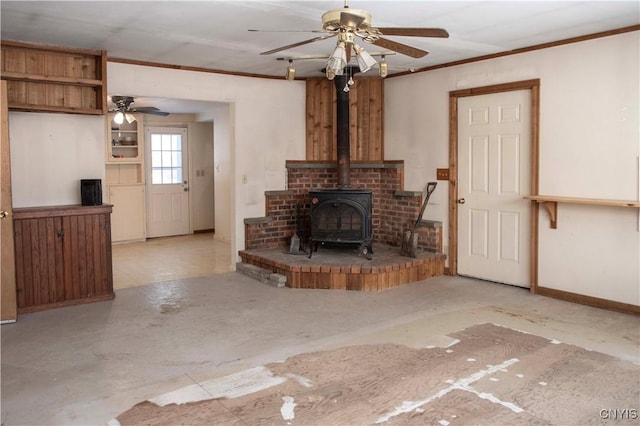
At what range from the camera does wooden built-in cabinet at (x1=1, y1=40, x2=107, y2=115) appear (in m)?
4.78

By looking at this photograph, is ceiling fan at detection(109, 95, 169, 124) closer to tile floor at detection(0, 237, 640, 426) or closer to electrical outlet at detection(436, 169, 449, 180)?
tile floor at detection(0, 237, 640, 426)

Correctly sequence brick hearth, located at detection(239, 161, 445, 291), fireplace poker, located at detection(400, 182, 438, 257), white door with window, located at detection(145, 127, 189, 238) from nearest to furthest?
brick hearth, located at detection(239, 161, 445, 291)
fireplace poker, located at detection(400, 182, 438, 257)
white door with window, located at detection(145, 127, 189, 238)

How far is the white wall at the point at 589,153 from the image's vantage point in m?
4.52

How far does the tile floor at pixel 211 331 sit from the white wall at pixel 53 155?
117cm

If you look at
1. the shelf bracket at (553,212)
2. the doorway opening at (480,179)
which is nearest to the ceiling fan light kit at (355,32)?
the doorway opening at (480,179)

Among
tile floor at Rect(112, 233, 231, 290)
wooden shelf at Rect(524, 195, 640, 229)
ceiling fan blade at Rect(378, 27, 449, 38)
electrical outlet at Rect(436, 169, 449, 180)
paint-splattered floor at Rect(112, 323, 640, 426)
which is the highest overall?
ceiling fan blade at Rect(378, 27, 449, 38)

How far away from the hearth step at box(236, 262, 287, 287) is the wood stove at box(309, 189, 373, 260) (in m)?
0.51

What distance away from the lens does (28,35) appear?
4602 mm

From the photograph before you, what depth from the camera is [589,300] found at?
15.9ft

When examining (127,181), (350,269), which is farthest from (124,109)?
(350,269)

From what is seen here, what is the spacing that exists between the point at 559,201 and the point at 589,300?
966mm

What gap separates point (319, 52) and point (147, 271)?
3434 mm

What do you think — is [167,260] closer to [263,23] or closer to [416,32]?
[263,23]

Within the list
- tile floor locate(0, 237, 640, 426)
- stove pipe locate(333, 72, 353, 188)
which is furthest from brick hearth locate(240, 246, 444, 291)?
stove pipe locate(333, 72, 353, 188)
